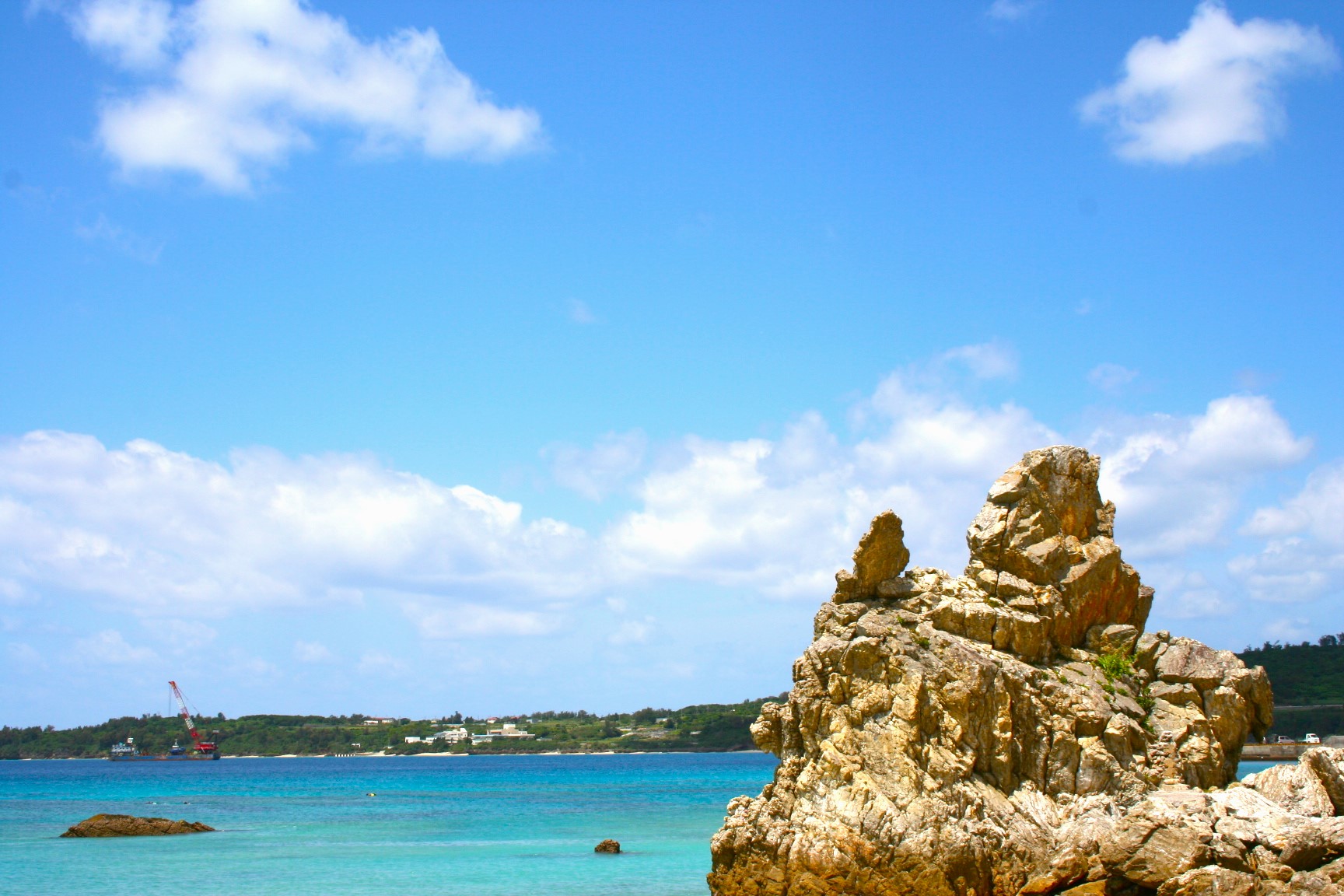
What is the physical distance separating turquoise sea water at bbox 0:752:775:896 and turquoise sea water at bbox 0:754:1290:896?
11cm

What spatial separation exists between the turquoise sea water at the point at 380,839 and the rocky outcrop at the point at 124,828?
1.33 metres

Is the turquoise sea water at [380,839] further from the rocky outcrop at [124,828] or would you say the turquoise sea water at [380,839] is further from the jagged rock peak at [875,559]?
the jagged rock peak at [875,559]

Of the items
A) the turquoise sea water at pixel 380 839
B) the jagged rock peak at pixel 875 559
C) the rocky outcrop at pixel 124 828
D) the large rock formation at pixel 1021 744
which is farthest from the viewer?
the rocky outcrop at pixel 124 828

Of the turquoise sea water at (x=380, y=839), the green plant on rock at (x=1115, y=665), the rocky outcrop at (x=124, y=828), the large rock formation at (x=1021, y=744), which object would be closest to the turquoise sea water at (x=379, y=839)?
the turquoise sea water at (x=380, y=839)

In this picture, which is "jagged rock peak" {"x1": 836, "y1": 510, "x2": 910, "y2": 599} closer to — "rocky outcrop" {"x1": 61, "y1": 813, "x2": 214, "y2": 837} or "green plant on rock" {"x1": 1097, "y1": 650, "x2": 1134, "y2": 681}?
"green plant on rock" {"x1": 1097, "y1": 650, "x2": 1134, "y2": 681}

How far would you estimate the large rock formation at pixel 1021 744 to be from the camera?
23.8 meters

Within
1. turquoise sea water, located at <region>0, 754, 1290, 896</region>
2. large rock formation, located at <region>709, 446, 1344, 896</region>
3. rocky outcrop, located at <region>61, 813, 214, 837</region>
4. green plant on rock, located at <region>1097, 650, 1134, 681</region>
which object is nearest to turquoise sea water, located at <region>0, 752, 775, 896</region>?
turquoise sea water, located at <region>0, 754, 1290, 896</region>

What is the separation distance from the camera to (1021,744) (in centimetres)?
2605

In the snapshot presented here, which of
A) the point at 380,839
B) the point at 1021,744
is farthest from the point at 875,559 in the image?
the point at 380,839

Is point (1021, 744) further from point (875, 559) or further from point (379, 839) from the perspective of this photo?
point (379, 839)

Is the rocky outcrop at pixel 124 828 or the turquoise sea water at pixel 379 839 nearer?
the turquoise sea water at pixel 379 839

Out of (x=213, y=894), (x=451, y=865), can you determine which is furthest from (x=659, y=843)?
(x=213, y=894)

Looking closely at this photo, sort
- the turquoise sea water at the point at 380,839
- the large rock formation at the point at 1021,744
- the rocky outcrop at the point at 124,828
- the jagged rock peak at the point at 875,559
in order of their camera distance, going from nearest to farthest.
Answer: the large rock formation at the point at 1021,744 < the jagged rock peak at the point at 875,559 < the turquoise sea water at the point at 380,839 < the rocky outcrop at the point at 124,828

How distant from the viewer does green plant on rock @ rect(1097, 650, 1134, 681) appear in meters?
28.3
